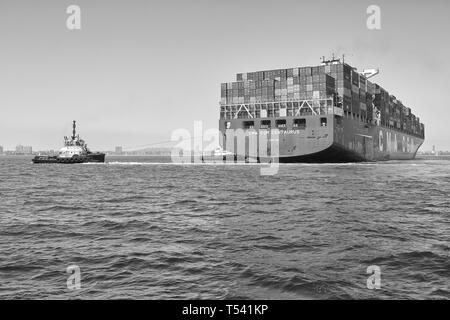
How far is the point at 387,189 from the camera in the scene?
29.1m

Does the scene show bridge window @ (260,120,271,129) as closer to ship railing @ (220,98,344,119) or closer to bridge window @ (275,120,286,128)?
ship railing @ (220,98,344,119)

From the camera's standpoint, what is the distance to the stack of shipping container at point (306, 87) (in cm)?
5797

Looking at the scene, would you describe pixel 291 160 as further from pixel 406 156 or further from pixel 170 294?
pixel 406 156

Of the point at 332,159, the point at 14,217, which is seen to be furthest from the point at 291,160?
the point at 14,217

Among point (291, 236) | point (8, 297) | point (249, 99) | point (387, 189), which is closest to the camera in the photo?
point (8, 297)

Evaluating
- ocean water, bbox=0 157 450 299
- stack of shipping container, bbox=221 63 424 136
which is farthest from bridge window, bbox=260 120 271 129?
ocean water, bbox=0 157 450 299

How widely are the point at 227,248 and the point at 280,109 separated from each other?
49.1 metres

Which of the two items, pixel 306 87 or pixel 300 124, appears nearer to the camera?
pixel 300 124

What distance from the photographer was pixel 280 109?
5938 centimetres

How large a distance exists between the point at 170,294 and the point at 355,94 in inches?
2565

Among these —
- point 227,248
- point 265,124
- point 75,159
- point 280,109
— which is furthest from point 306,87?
point 75,159

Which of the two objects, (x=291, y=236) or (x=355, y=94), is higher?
(x=355, y=94)

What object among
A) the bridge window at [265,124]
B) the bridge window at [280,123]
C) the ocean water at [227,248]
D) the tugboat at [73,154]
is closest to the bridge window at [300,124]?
the bridge window at [280,123]

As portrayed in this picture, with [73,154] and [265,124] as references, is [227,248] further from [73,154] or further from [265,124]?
[73,154]
